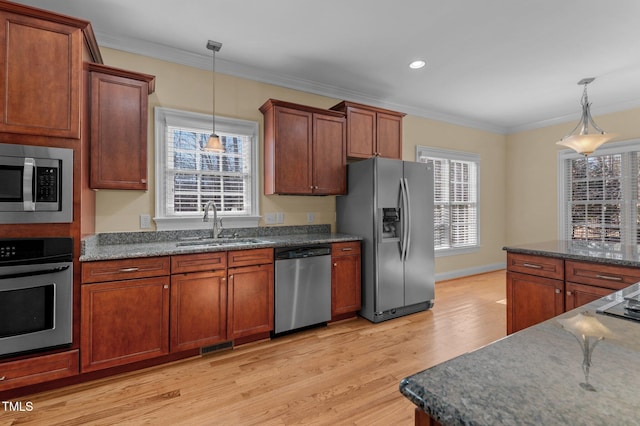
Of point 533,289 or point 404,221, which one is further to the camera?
point 404,221

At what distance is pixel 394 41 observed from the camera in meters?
3.01

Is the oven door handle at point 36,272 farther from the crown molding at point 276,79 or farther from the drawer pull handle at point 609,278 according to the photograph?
the drawer pull handle at point 609,278

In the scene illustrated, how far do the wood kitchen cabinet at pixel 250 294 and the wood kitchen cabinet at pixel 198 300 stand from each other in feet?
0.21

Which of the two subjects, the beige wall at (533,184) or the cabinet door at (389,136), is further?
the beige wall at (533,184)

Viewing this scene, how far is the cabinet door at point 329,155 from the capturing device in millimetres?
3604

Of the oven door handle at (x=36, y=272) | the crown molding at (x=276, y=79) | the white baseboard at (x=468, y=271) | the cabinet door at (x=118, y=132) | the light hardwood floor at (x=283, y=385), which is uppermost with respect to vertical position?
the crown molding at (x=276, y=79)

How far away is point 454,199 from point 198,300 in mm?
4590

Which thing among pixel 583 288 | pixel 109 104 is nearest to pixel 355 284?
pixel 583 288

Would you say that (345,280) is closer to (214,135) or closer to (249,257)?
(249,257)

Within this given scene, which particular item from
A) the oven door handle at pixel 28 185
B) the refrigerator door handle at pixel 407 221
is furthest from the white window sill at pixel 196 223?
the refrigerator door handle at pixel 407 221

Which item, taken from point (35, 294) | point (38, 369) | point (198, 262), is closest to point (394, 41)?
point (198, 262)

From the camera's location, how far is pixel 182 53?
3154 millimetres

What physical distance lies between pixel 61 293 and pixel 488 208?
6.41 meters

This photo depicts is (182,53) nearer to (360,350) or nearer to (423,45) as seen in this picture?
(423,45)
